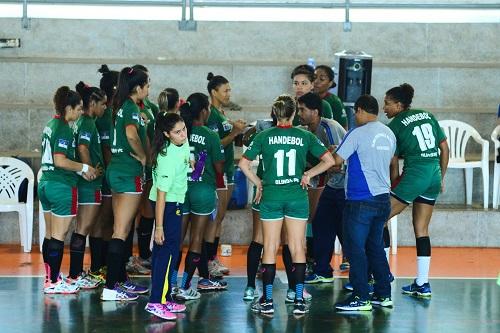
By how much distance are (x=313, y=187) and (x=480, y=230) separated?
2954 millimetres

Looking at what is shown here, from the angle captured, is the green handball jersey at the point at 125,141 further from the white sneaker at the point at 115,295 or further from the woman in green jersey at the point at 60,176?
the white sneaker at the point at 115,295

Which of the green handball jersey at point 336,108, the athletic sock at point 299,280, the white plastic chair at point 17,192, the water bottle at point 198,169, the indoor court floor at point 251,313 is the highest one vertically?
the green handball jersey at point 336,108

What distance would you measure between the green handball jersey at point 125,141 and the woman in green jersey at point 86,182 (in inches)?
14.9

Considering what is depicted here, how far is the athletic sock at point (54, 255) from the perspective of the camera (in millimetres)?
8297

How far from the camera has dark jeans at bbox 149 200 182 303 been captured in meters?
7.50

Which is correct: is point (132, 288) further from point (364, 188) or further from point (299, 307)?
point (364, 188)

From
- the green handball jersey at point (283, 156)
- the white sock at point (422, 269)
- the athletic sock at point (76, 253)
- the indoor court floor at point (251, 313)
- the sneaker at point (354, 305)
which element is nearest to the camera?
the indoor court floor at point (251, 313)

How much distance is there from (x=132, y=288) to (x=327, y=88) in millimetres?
2823

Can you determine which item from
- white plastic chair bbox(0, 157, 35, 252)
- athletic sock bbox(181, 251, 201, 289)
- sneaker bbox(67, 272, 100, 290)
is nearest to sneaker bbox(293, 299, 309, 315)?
athletic sock bbox(181, 251, 201, 289)

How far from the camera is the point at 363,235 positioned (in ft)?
25.7

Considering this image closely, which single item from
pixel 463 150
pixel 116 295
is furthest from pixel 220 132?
pixel 463 150

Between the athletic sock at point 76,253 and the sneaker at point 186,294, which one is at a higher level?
the athletic sock at point 76,253

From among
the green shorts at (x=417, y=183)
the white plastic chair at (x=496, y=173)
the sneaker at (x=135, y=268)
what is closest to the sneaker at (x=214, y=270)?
the sneaker at (x=135, y=268)

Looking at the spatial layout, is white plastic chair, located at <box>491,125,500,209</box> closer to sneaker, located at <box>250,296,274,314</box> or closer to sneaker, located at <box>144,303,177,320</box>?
sneaker, located at <box>250,296,274,314</box>
